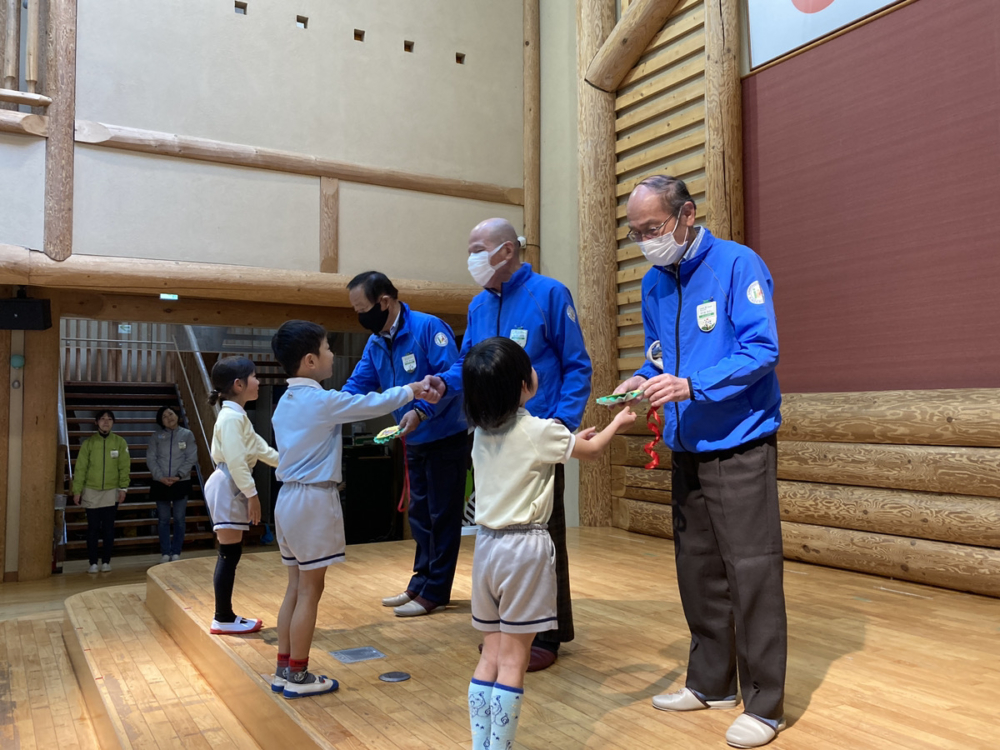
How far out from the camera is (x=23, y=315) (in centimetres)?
640

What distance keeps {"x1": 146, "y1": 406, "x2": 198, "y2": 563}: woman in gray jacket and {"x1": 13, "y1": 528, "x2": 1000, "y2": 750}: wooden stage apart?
11.2ft

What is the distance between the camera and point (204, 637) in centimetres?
331

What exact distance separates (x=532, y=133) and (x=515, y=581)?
630 centimetres

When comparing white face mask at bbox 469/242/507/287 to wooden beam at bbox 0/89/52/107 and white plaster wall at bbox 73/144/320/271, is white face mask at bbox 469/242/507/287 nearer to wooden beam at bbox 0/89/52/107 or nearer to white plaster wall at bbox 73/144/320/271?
white plaster wall at bbox 73/144/320/271

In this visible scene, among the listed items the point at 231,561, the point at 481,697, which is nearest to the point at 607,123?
the point at 231,561

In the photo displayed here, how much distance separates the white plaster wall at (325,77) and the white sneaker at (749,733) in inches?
230

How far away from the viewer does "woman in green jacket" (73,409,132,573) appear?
24.5ft

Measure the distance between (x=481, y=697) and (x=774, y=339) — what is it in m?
1.13

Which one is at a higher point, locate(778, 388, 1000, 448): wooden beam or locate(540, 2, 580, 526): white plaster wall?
locate(540, 2, 580, 526): white plaster wall

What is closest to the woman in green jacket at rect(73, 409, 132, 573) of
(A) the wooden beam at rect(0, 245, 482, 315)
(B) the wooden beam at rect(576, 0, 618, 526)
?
(A) the wooden beam at rect(0, 245, 482, 315)

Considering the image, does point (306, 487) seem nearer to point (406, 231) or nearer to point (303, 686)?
point (303, 686)

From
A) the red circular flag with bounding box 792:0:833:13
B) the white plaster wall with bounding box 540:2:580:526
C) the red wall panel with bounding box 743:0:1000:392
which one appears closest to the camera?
the red wall panel with bounding box 743:0:1000:392

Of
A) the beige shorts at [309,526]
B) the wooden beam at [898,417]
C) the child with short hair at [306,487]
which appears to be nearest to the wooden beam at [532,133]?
the wooden beam at [898,417]

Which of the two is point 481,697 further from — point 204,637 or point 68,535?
point 68,535
